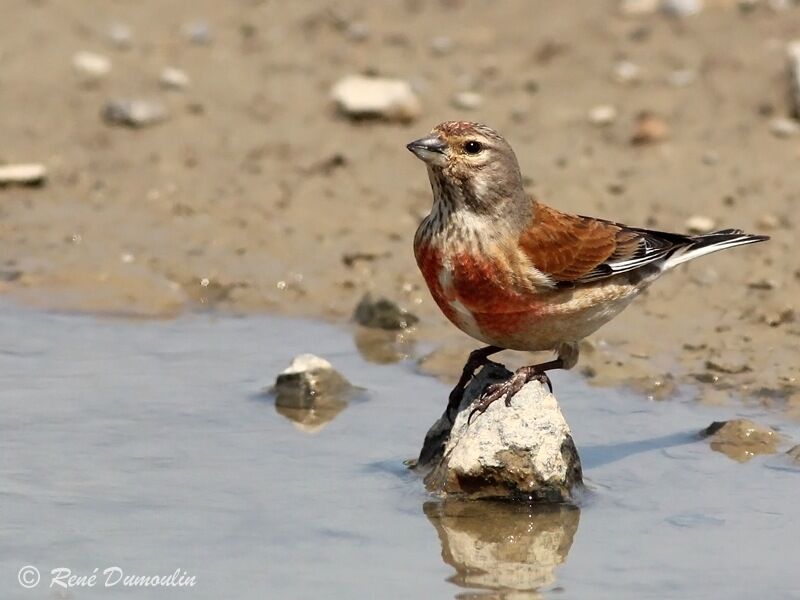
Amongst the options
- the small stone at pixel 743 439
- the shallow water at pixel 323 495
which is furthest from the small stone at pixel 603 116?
the small stone at pixel 743 439

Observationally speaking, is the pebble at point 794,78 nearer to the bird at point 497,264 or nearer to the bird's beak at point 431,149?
the bird at point 497,264

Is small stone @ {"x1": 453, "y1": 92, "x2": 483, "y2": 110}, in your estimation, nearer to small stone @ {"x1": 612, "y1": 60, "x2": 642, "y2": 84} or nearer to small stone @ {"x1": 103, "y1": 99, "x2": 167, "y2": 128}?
small stone @ {"x1": 612, "y1": 60, "x2": 642, "y2": 84}

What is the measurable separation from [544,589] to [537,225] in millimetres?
1797

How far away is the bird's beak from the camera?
6.30 metres

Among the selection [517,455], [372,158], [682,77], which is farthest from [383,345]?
[682,77]

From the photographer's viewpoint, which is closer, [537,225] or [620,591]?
[620,591]

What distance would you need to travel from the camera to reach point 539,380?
244 inches

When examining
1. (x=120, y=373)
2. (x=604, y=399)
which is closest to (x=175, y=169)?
(x=120, y=373)

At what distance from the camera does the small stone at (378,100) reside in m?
10.5

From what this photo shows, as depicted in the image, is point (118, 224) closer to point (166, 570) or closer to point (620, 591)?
point (166, 570)

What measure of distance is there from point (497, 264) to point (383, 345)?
1962 millimetres

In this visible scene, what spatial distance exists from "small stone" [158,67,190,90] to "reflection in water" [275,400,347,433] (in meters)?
4.52

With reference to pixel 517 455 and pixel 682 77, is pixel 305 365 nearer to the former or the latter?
pixel 517 455

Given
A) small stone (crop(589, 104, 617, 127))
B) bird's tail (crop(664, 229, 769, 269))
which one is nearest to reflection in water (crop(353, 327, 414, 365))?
bird's tail (crop(664, 229, 769, 269))
